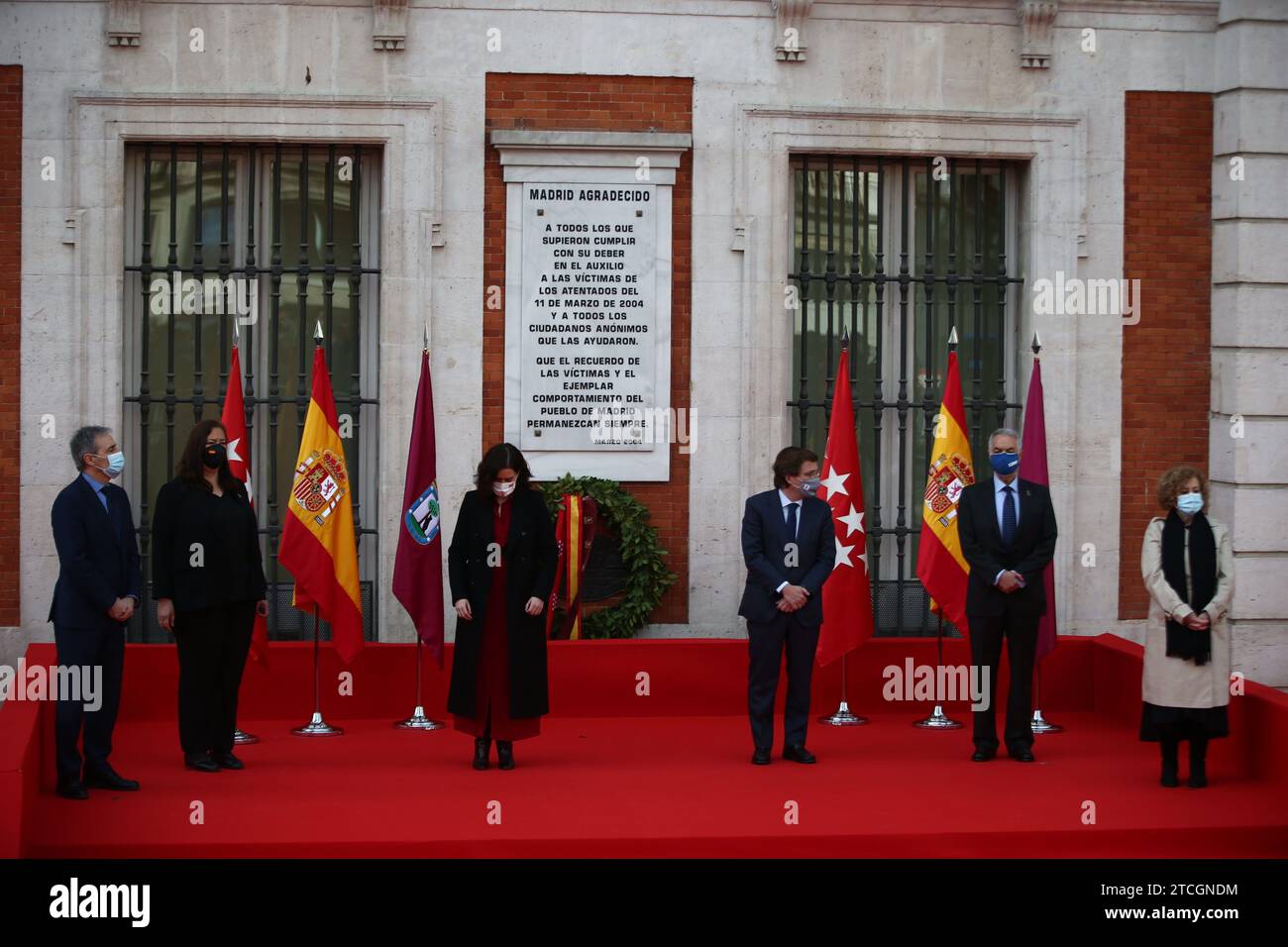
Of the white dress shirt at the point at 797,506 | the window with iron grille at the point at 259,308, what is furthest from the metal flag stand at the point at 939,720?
the window with iron grille at the point at 259,308

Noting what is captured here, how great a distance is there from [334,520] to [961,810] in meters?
4.39

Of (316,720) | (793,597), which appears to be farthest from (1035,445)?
(316,720)

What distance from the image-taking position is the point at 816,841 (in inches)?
304

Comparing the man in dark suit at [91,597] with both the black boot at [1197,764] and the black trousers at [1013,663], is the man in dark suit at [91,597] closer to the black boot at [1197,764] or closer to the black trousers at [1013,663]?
the black trousers at [1013,663]

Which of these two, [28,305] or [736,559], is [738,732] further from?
[28,305]

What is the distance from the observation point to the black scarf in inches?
351

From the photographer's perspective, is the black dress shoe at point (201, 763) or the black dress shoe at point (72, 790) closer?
the black dress shoe at point (72, 790)

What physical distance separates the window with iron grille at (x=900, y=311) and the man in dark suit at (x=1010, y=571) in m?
3.01

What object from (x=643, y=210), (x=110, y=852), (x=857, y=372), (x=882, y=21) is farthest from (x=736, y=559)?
(x=110, y=852)

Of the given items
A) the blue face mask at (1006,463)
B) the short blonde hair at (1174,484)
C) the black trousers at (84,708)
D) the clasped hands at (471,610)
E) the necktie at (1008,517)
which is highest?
the blue face mask at (1006,463)

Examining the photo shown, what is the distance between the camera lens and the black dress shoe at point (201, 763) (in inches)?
363

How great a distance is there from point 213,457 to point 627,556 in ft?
11.7

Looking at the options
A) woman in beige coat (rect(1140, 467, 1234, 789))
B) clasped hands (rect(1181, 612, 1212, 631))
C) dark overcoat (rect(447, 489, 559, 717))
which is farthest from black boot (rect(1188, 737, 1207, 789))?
dark overcoat (rect(447, 489, 559, 717))

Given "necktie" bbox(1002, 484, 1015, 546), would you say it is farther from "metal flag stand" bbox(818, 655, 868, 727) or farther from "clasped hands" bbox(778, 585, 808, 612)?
"metal flag stand" bbox(818, 655, 868, 727)
